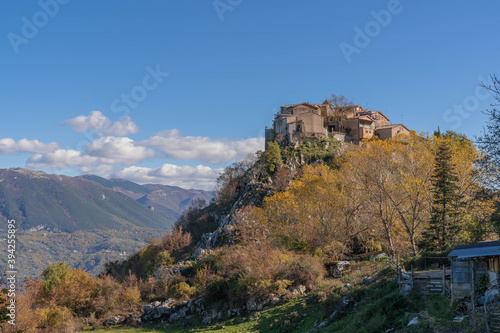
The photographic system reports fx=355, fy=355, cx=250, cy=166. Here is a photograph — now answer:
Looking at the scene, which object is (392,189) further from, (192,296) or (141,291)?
(141,291)

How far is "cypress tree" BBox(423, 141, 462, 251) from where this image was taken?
28094 millimetres

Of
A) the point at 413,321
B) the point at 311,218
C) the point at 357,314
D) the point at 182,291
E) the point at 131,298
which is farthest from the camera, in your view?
the point at 311,218

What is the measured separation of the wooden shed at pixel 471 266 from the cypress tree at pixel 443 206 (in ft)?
43.2

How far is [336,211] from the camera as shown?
120 feet

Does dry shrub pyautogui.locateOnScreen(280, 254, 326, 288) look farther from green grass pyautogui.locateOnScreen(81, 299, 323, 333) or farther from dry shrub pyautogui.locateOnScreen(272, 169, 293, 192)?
dry shrub pyautogui.locateOnScreen(272, 169, 293, 192)

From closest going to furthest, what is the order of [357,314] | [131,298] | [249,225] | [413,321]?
[413,321]
[357,314]
[131,298]
[249,225]

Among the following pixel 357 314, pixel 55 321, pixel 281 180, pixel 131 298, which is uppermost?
pixel 281 180

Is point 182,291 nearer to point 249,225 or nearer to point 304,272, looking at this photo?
point 304,272

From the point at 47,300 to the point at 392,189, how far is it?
108 feet

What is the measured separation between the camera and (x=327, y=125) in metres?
79.7

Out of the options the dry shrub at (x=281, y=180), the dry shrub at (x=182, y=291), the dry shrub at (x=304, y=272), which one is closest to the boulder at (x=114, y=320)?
the dry shrub at (x=182, y=291)

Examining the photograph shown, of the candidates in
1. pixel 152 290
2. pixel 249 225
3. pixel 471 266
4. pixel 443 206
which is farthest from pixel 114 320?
pixel 443 206

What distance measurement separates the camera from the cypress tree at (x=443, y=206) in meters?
28.1

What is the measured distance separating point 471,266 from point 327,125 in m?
66.1
